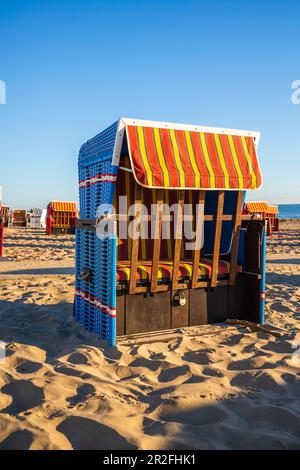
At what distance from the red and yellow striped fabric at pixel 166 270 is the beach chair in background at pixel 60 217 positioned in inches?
812

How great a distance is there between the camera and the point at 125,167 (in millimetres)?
5590

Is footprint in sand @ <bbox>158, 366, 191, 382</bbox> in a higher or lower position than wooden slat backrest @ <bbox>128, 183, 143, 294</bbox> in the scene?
lower

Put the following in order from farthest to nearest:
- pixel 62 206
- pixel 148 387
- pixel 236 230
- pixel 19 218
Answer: pixel 19 218
pixel 62 206
pixel 236 230
pixel 148 387

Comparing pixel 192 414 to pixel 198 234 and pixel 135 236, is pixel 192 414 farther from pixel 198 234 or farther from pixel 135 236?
pixel 198 234

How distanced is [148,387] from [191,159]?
2.76 meters

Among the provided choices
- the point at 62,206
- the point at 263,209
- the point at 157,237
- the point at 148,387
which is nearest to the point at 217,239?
the point at 157,237

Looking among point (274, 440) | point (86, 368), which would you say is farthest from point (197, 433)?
point (86, 368)

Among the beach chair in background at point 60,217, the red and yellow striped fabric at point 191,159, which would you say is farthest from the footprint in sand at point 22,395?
the beach chair in background at point 60,217

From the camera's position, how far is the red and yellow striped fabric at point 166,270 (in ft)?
17.8

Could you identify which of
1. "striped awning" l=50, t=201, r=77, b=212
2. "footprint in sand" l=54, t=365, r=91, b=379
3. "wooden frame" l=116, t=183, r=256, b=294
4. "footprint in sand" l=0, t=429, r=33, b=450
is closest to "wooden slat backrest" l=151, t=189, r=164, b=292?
"wooden frame" l=116, t=183, r=256, b=294

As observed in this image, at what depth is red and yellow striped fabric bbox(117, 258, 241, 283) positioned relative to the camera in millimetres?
5430

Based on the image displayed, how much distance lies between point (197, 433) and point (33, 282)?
685 cm

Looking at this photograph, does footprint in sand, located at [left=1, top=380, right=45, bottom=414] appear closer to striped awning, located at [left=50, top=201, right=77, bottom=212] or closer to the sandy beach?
the sandy beach

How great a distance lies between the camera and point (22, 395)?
3676 mm
